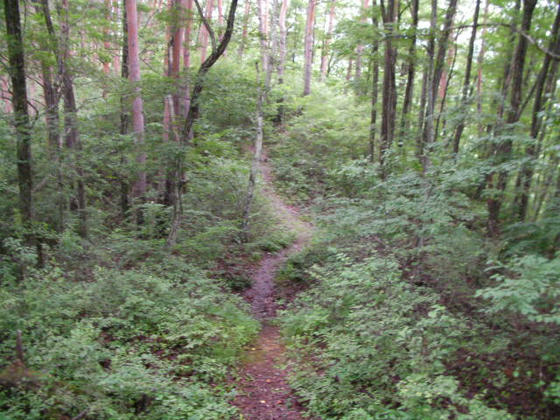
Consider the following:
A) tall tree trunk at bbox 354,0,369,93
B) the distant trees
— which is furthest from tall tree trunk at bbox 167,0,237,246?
tall tree trunk at bbox 354,0,369,93

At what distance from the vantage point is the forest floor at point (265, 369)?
5.31m

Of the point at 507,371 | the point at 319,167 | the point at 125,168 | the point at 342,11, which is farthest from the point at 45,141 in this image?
the point at 342,11

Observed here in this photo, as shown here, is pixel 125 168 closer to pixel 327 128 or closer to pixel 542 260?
pixel 542 260

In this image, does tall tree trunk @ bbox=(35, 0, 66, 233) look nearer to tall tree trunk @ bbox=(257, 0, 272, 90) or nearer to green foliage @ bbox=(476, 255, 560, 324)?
tall tree trunk @ bbox=(257, 0, 272, 90)

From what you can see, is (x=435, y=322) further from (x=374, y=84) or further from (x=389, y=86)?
(x=374, y=84)

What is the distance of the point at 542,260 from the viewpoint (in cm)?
400

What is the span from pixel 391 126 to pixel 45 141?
32.4 feet

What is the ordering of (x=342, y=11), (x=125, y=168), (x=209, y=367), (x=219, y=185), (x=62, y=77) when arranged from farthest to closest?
(x=342, y=11), (x=219, y=185), (x=125, y=168), (x=62, y=77), (x=209, y=367)

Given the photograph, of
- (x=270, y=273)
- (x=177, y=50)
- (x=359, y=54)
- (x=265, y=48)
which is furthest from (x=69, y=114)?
(x=359, y=54)

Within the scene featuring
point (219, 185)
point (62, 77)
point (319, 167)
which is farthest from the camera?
point (319, 167)

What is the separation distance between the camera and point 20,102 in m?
6.63

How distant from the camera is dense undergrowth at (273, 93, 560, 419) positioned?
4070mm

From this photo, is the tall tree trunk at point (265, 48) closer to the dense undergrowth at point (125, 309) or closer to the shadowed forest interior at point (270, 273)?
the shadowed forest interior at point (270, 273)

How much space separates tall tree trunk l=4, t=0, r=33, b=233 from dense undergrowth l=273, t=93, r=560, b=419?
551 cm
